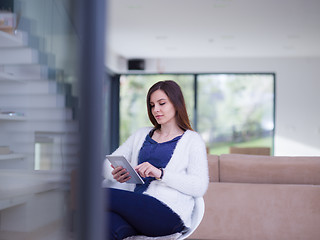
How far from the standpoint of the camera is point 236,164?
2.77m

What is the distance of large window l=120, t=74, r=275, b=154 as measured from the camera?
9.05 meters

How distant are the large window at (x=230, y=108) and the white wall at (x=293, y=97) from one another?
0.19m

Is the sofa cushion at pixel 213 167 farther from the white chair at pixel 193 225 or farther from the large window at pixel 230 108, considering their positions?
the large window at pixel 230 108

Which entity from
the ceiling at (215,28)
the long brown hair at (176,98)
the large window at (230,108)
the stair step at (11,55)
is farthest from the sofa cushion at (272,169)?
the large window at (230,108)

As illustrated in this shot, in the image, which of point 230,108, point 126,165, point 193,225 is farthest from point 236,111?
point 126,165

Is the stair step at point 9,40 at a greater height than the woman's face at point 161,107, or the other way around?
the stair step at point 9,40

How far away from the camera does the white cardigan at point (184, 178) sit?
154cm

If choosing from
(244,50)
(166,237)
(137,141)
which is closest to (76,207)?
(166,237)

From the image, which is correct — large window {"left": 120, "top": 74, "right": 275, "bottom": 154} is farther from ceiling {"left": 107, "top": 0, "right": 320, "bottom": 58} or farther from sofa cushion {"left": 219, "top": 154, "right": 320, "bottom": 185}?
sofa cushion {"left": 219, "top": 154, "right": 320, "bottom": 185}

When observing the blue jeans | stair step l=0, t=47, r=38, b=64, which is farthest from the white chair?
stair step l=0, t=47, r=38, b=64

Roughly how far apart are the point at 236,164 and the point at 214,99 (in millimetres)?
6522

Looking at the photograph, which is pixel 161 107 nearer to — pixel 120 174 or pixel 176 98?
pixel 176 98

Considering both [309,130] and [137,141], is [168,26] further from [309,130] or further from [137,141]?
[137,141]

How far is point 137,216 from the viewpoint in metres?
1.42
